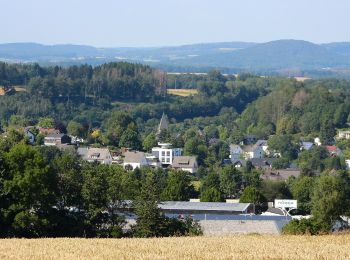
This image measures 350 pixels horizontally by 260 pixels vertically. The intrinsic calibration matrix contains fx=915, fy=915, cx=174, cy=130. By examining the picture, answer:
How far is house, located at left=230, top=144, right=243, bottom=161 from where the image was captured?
87812mm

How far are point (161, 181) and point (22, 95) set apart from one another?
2277 inches

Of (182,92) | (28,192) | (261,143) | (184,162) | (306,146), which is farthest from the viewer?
(182,92)

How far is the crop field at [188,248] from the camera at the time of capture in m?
18.2

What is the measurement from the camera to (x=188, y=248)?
19.8m

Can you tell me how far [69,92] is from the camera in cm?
11612

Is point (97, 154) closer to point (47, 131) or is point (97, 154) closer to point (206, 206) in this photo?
point (47, 131)

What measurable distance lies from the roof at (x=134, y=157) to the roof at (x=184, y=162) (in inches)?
109

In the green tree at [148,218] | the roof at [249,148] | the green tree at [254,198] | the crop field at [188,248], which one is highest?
the crop field at [188,248]

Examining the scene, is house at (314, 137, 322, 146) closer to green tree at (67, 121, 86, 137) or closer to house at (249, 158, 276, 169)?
house at (249, 158, 276, 169)

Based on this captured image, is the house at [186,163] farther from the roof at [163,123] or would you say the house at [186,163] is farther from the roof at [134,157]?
the roof at [163,123]

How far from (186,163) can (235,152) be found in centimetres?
1559

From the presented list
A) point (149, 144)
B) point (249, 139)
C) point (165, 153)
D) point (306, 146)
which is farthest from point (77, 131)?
point (306, 146)

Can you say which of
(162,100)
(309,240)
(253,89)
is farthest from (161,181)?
(253,89)

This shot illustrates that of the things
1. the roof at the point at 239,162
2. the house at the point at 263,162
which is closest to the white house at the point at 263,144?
the house at the point at 263,162
